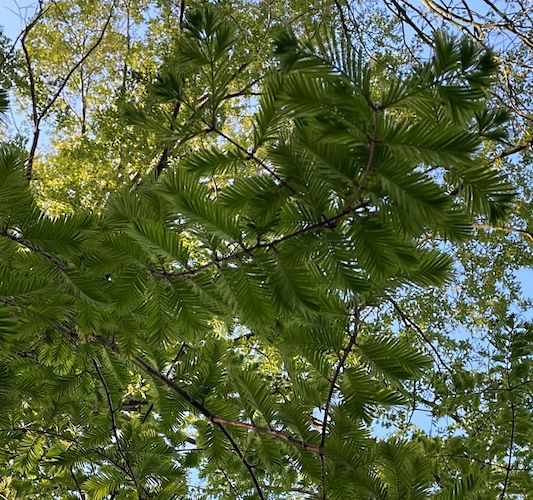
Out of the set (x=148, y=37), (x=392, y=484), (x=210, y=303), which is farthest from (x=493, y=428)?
(x=148, y=37)

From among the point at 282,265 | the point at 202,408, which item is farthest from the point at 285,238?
the point at 202,408

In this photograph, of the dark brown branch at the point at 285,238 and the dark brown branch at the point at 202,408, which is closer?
the dark brown branch at the point at 285,238

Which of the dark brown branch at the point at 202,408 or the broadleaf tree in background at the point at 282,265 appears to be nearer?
the broadleaf tree in background at the point at 282,265

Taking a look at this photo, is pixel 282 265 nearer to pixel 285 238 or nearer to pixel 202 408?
pixel 285 238

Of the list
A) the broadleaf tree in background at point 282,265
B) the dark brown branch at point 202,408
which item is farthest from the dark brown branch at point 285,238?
the dark brown branch at point 202,408

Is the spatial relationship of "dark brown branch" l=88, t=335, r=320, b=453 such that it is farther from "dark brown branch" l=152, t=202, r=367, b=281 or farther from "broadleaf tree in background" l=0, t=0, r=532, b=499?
"dark brown branch" l=152, t=202, r=367, b=281

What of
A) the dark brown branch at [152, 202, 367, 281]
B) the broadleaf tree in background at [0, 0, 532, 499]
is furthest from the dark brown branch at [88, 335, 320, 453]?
the dark brown branch at [152, 202, 367, 281]

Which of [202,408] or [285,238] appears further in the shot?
[202,408]

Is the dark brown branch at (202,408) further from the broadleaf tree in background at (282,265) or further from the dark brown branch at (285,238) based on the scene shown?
the dark brown branch at (285,238)

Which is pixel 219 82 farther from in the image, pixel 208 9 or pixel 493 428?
pixel 493 428

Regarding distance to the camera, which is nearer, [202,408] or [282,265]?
[282,265]

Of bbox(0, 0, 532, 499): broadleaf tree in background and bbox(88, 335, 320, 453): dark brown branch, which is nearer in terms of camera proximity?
bbox(0, 0, 532, 499): broadleaf tree in background

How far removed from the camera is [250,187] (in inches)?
37.2

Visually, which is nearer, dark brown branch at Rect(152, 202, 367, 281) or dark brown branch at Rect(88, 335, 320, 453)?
dark brown branch at Rect(152, 202, 367, 281)
